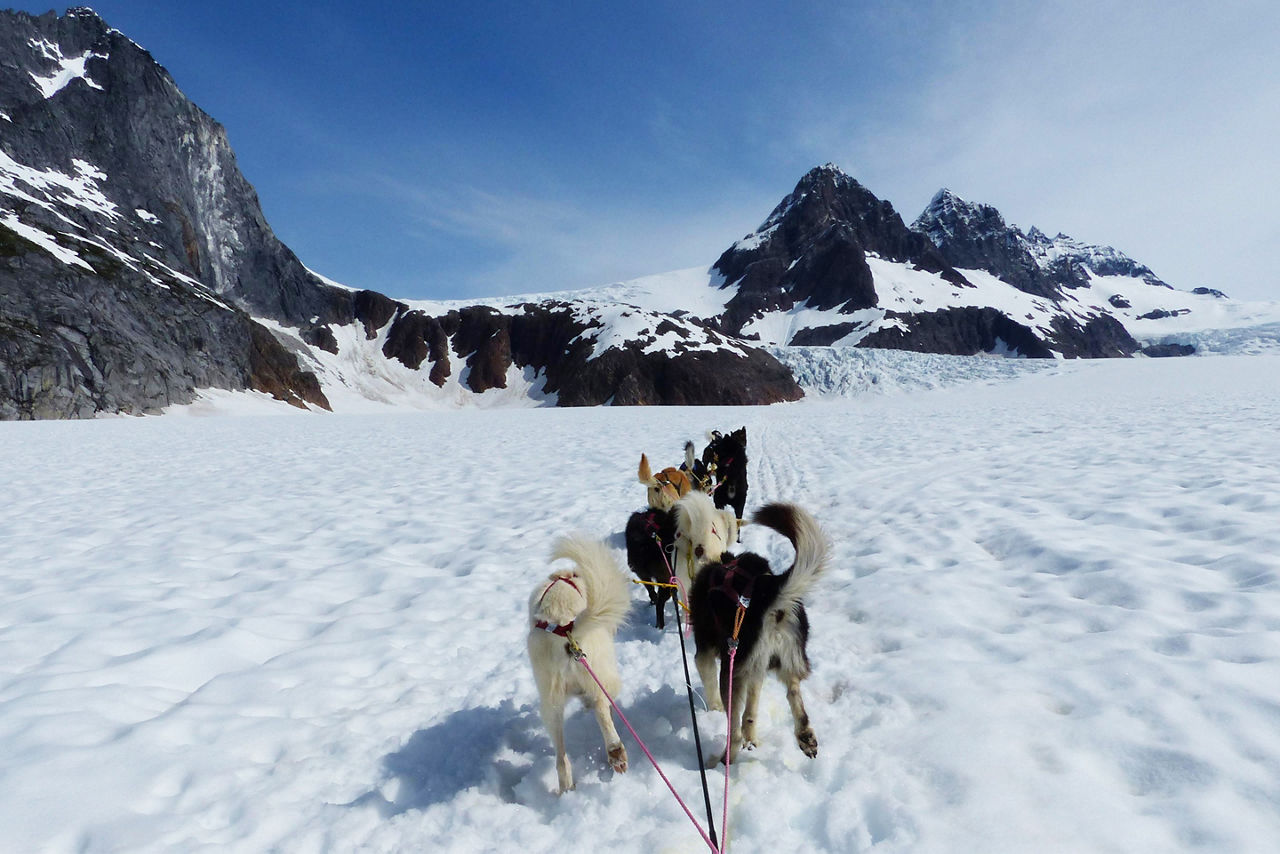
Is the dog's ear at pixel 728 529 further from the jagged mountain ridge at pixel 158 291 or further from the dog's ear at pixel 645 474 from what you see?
the jagged mountain ridge at pixel 158 291

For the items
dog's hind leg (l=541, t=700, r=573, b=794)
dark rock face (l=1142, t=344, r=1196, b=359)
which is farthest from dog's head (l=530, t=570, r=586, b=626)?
dark rock face (l=1142, t=344, r=1196, b=359)

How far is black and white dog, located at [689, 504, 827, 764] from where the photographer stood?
3.08 meters

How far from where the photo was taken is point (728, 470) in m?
8.60

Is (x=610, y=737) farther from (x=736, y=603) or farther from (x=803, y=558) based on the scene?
(x=803, y=558)

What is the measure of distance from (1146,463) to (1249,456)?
1.31 meters

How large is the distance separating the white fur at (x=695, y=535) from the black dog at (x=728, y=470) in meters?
3.71

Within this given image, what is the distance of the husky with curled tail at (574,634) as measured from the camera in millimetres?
3047

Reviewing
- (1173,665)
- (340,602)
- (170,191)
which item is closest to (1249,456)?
(1173,665)

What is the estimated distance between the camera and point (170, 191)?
90500 mm

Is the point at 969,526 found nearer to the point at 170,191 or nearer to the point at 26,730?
the point at 26,730

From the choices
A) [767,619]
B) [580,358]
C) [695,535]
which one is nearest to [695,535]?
[695,535]

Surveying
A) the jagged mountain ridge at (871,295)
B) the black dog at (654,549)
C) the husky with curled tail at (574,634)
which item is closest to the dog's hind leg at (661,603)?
the black dog at (654,549)

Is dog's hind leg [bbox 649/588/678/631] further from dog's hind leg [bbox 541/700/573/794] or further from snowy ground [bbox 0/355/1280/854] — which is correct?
dog's hind leg [bbox 541/700/573/794]

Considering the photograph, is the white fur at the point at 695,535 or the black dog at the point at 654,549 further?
the black dog at the point at 654,549
